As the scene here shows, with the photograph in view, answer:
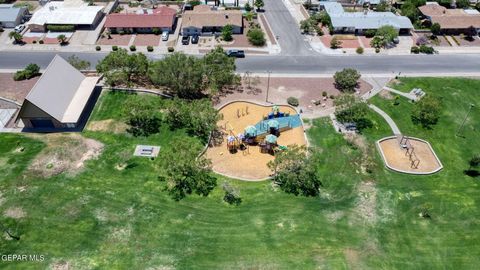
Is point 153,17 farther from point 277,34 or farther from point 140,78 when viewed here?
point 277,34

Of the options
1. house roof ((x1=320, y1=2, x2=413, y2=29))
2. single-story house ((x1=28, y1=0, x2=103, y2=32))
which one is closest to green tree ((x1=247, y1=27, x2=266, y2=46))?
house roof ((x1=320, y1=2, x2=413, y2=29))

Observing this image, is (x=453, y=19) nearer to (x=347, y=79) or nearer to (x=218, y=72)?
(x=347, y=79)

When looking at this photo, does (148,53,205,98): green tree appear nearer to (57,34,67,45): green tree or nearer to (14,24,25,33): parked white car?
(57,34,67,45): green tree

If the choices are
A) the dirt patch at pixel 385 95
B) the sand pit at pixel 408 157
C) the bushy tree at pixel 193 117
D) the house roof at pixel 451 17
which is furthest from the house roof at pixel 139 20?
the house roof at pixel 451 17

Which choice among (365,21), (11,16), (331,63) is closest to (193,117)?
(331,63)

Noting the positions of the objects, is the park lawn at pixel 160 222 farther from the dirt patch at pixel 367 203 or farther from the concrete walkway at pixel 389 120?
the concrete walkway at pixel 389 120
